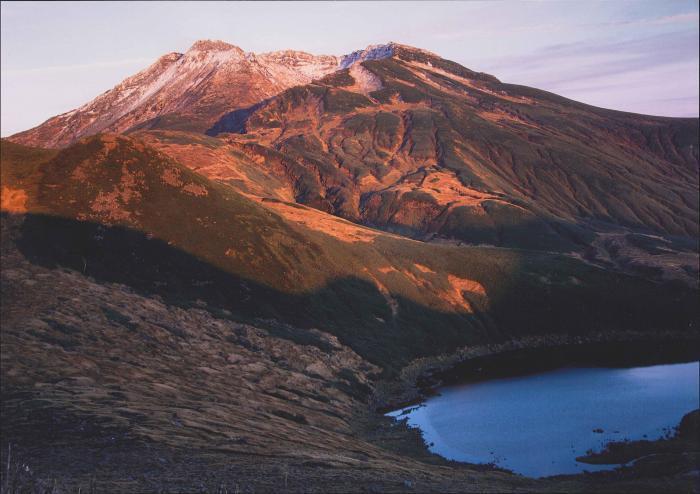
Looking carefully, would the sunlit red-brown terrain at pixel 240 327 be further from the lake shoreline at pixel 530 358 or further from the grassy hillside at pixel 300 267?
the lake shoreline at pixel 530 358

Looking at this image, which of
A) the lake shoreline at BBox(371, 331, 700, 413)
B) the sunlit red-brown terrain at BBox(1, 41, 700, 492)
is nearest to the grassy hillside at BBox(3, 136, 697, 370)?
the sunlit red-brown terrain at BBox(1, 41, 700, 492)

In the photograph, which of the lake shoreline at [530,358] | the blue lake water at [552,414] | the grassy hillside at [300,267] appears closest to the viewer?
the blue lake water at [552,414]

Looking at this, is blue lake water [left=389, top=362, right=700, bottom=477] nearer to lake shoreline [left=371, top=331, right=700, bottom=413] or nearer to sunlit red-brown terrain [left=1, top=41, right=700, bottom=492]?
lake shoreline [left=371, top=331, right=700, bottom=413]

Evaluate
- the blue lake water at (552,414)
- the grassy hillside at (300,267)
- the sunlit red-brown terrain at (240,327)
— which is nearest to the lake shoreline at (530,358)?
the sunlit red-brown terrain at (240,327)

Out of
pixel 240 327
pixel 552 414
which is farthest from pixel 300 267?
pixel 552 414

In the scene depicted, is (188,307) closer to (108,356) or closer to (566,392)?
(108,356)

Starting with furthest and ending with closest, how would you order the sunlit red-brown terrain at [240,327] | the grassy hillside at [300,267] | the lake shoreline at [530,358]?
1. the grassy hillside at [300,267]
2. the lake shoreline at [530,358]
3. the sunlit red-brown terrain at [240,327]

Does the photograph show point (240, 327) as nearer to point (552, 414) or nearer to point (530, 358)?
point (552, 414)

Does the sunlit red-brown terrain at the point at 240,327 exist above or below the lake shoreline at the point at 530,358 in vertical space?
above

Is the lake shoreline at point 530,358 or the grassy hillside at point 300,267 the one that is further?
the grassy hillside at point 300,267
